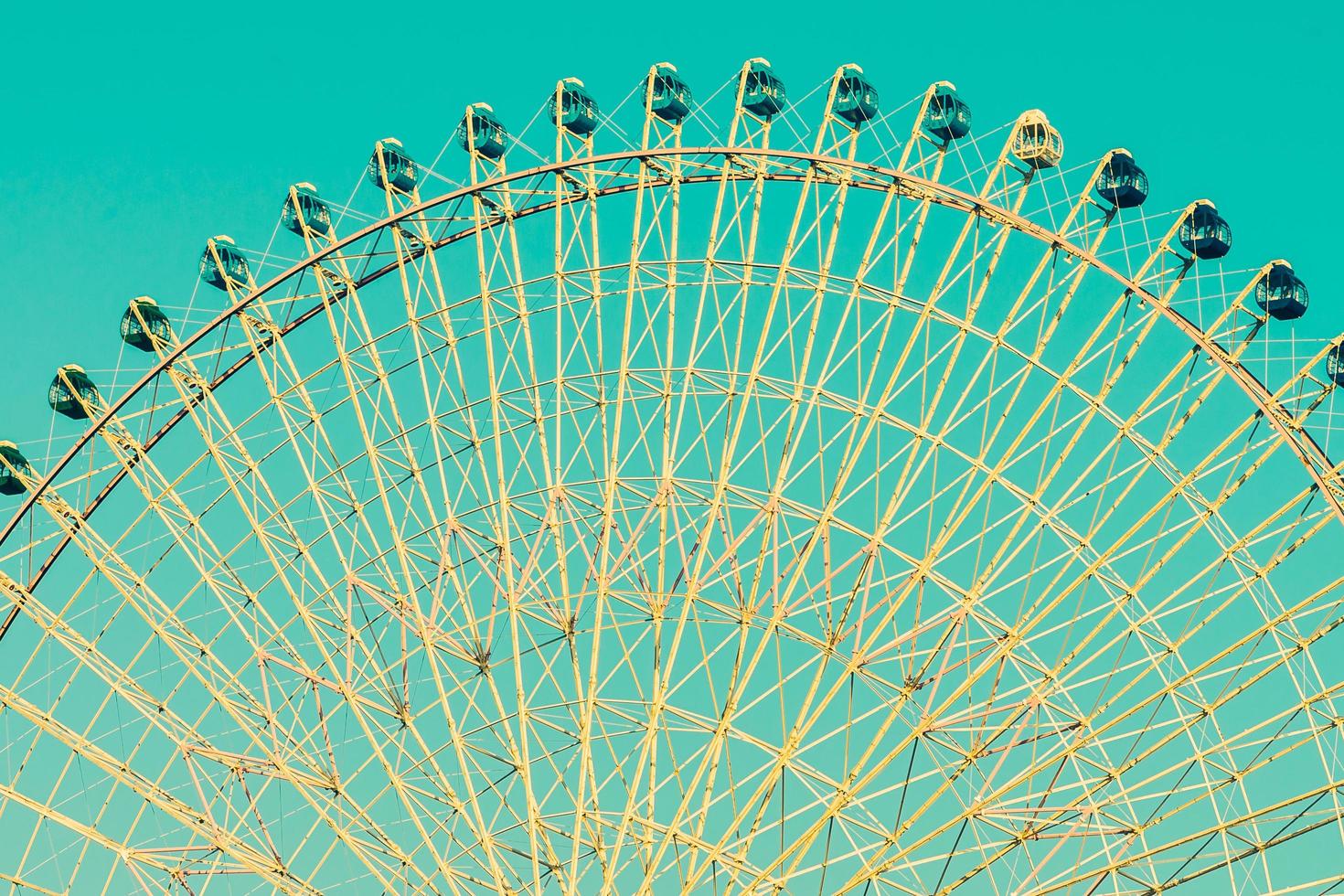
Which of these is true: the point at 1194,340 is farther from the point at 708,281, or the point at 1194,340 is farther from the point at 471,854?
the point at 471,854

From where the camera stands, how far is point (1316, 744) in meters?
40.3

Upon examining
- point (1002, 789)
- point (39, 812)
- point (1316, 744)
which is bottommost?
point (39, 812)

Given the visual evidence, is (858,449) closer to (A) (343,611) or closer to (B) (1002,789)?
(B) (1002,789)

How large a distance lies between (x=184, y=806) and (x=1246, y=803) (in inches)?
814

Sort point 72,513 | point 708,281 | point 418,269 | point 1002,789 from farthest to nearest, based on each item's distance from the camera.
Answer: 1. point 72,513
2. point 418,269
3. point 708,281
4. point 1002,789

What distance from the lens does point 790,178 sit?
43719mm

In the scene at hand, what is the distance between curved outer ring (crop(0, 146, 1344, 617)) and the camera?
1623 inches

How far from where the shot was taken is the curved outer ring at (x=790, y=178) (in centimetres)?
4122

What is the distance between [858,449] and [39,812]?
1838 cm

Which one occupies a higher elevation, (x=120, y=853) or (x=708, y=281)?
(x=708, y=281)

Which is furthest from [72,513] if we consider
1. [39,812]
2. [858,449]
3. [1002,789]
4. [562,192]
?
[1002,789]

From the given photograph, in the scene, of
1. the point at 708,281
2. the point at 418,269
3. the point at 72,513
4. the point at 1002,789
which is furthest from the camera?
the point at 72,513

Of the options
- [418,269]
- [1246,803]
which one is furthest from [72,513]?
[1246,803]

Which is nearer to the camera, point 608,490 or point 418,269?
point 608,490
